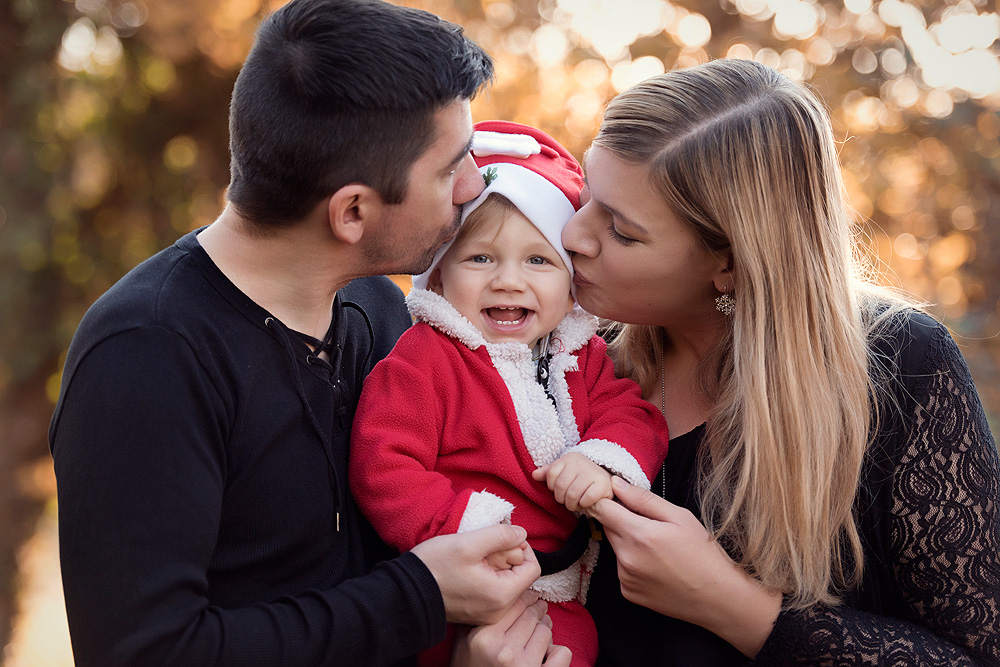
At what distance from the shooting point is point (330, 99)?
172 centimetres

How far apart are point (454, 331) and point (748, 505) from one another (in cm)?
82

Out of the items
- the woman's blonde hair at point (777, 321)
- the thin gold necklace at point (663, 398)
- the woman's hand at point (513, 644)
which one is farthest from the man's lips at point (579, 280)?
the woman's hand at point (513, 644)

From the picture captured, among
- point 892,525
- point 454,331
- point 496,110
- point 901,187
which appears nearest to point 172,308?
point 454,331

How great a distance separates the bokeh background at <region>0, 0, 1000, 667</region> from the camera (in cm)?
457

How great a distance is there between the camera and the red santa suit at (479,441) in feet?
5.95

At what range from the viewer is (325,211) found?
182cm

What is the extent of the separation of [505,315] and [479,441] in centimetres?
33

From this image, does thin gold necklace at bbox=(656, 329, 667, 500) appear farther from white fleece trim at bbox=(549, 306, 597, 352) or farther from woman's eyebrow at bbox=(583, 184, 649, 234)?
woman's eyebrow at bbox=(583, 184, 649, 234)

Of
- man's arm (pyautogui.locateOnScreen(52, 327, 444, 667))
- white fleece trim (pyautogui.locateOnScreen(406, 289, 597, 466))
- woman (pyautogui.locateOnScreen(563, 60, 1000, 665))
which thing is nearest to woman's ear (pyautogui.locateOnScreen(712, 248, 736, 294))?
woman (pyautogui.locateOnScreen(563, 60, 1000, 665))

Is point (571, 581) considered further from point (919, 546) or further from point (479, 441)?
point (919, 546)

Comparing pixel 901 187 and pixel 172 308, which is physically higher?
pixel 901 187

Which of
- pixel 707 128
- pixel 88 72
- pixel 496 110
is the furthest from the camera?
pixel 88 72

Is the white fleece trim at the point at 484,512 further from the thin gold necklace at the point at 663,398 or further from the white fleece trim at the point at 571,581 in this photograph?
the thin gold necklace at the point at 663,398

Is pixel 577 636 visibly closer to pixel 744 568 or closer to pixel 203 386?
pixel 744 568
